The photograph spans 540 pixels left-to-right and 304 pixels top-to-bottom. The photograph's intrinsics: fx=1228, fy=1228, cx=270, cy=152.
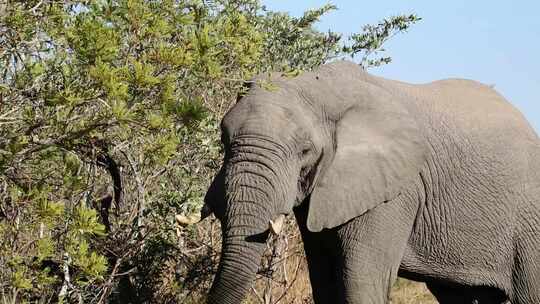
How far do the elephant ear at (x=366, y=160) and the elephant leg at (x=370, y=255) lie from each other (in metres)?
0.10

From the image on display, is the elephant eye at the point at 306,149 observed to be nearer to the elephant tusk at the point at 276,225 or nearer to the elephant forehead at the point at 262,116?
the elephant forehead at the point at 262,116

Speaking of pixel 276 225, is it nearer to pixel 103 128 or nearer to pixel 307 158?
pixel 307 158

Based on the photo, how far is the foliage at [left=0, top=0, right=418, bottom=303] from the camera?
4.92m

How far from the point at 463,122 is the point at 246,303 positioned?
2.20 m

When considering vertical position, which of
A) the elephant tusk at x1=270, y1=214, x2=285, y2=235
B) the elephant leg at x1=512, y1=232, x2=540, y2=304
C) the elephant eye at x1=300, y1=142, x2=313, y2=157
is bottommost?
the elephant tusk at x1=270, y1=214, x2=285, y2=235

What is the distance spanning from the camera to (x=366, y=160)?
7.14 meters

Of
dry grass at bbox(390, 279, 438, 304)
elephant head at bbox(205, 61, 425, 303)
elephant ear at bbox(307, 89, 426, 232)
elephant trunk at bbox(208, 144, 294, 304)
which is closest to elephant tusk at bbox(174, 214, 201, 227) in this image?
elephant head at bbox(205, 61, 425, 303)

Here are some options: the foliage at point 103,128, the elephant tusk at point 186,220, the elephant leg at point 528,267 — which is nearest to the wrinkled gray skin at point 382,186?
the elephant leg at point 528,267

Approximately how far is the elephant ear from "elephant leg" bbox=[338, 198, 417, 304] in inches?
3.8

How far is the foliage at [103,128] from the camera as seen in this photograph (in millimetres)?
4922

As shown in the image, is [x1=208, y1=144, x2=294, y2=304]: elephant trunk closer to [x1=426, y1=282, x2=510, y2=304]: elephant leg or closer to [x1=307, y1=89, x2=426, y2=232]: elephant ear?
[x1=307, y1=89, x2=426, y2=232]: elephant ear

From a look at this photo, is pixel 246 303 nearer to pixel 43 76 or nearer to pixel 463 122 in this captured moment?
pixel 463 122

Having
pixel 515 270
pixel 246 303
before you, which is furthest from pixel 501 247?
pixel 246 303

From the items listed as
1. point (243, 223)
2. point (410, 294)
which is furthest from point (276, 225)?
point (410, 294)
